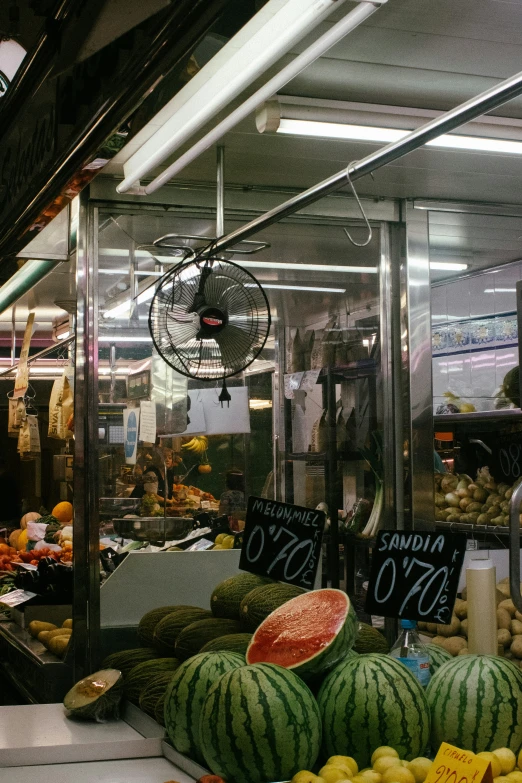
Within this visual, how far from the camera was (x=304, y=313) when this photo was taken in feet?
15.0

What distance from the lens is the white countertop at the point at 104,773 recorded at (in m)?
2.38

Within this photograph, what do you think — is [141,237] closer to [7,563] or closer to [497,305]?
[497,305]

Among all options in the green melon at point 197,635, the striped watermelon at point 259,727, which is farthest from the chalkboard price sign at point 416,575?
the green melon at point 197,635

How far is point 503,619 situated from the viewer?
4.12m

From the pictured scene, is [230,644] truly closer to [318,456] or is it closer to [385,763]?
[385,763]

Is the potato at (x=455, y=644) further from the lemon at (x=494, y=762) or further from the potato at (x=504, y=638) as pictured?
the lemon at (x=494, y=762)

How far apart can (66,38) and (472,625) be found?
2.04 m

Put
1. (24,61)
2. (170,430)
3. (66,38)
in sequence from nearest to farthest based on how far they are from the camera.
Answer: (66,38) → (24,61) → (170,430)

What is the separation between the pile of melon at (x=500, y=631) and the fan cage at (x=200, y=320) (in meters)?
1.54

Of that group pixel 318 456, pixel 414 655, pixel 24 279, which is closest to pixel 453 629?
pixel 318 456

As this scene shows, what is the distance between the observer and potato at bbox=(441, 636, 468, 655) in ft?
13.2

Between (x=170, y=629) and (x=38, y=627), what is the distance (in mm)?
1475

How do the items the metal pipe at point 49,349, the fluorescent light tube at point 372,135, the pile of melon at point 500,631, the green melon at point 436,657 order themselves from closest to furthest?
the green melon at point 436,657, the fluorescent light tube at point 372,135, the pile of melon at point 500,631, the metal pipe at point 49,349

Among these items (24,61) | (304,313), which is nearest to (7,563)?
(304,313)
